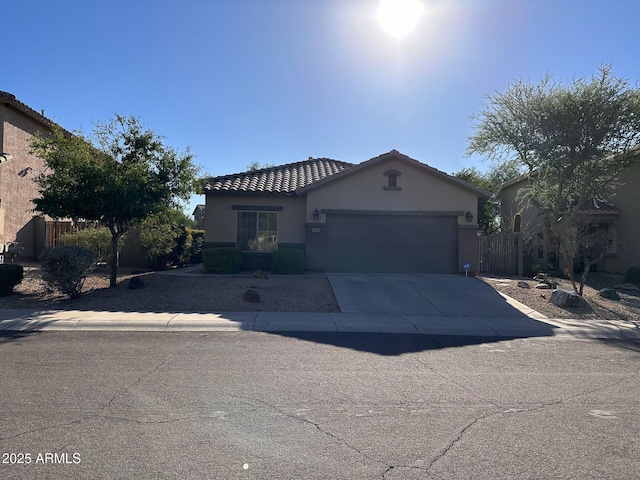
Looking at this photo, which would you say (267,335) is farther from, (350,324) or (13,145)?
(13,145)

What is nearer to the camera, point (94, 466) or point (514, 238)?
point (94, 466)

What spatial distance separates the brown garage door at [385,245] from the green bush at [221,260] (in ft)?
11.4

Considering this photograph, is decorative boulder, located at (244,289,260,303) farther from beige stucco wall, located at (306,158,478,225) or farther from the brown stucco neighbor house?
beige stucco wall, located at (306,158,478,225)

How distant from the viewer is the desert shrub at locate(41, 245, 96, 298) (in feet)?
42.2

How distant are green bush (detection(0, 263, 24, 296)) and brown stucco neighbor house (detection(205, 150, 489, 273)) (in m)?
7.11

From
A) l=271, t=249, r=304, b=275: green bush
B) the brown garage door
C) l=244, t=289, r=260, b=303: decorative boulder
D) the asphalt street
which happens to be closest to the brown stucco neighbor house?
the brown garage door

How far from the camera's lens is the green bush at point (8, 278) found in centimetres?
1346

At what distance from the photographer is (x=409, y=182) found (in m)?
19.6

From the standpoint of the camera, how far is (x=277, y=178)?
Result: 21422 mm

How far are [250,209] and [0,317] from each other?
10.1m

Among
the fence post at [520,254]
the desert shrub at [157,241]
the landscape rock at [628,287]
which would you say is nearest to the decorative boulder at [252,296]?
the desert shrub at [157,241]

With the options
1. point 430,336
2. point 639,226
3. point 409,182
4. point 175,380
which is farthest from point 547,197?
point 175,380

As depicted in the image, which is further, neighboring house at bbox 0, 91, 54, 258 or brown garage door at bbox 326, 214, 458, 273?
neighboring house at bbox 0, 91, 54, 258

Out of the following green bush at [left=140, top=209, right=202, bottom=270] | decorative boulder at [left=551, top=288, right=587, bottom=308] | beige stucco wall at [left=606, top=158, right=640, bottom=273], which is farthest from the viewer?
beige stucco wall at [left=606, top=158, right=640, bottom=273]
